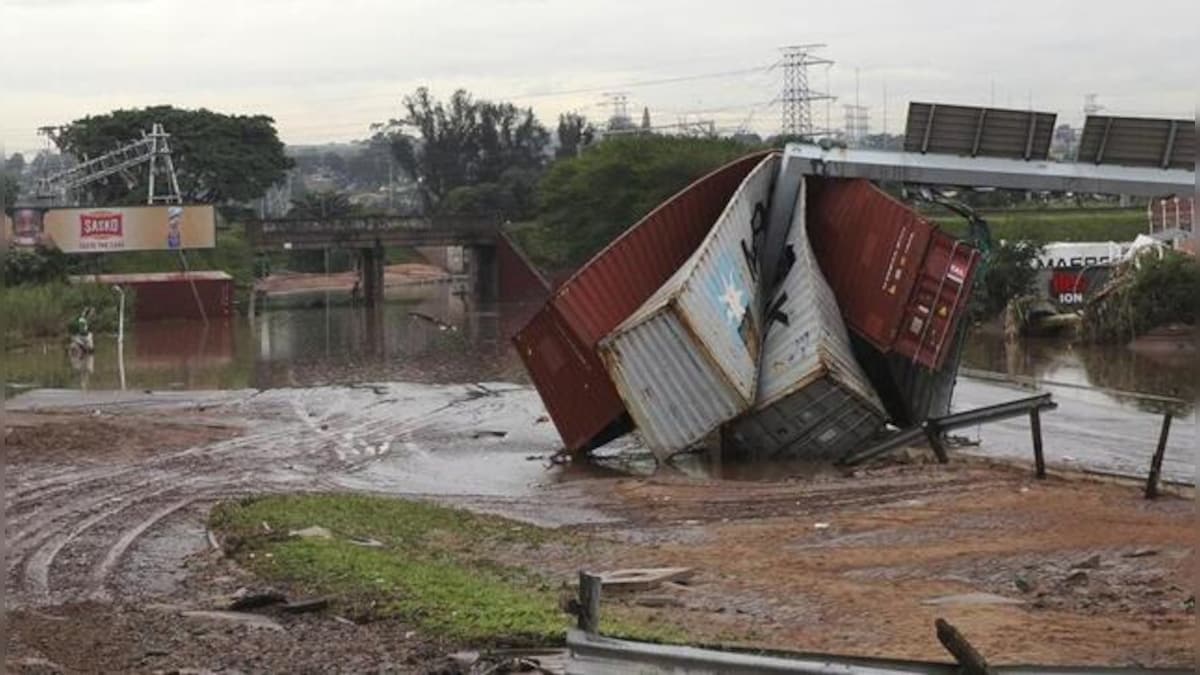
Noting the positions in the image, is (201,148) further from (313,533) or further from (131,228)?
(313,533)

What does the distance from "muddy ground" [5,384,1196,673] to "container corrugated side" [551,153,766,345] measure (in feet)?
8.72

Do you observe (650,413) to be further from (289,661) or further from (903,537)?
(289,661)

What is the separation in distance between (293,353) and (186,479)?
105 feet

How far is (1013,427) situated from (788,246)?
650 centimetres

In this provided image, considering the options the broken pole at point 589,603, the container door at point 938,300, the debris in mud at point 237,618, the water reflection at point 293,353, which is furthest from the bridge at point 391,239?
the broken pole at point 589,603

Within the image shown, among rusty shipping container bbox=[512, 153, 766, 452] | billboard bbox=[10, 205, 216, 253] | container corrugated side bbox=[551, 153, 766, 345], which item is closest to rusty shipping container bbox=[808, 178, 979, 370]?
container corrugated side bbox=[551, 153, 766, 345]

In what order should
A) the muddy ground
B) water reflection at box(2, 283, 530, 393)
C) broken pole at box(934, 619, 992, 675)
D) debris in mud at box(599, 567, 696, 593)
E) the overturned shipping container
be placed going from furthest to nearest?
1. water reflection at box(2, 283, 530, 393)
2. the overturned shipping container
3. debris in mud at box(599, 567, 696, 593)
4. the muddy ground
5. broken pole at box(934, 619, 992, 675)

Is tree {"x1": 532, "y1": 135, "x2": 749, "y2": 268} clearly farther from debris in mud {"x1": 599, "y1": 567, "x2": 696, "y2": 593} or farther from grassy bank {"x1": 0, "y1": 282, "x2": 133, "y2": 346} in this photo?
debris in mud {"x1": 599, "y1": 567, "x2": 696, "y2": 593}

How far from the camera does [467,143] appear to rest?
164 metres

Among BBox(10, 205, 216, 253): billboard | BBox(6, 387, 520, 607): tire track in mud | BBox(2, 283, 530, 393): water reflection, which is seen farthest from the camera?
BBox(10, 205, 216, 253): billboard

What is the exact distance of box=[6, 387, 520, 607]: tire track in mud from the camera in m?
14.8

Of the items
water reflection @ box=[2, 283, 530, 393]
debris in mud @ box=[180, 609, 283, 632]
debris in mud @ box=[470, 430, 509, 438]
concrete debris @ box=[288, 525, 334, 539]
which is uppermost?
debris in mud @ box=[180, 609, 283, 632]

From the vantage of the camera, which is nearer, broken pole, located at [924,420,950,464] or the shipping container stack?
broken pole, located at [924,420,950,464]

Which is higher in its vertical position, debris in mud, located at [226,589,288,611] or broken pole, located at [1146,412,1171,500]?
debris in mud, located at [226,589,288,611]
